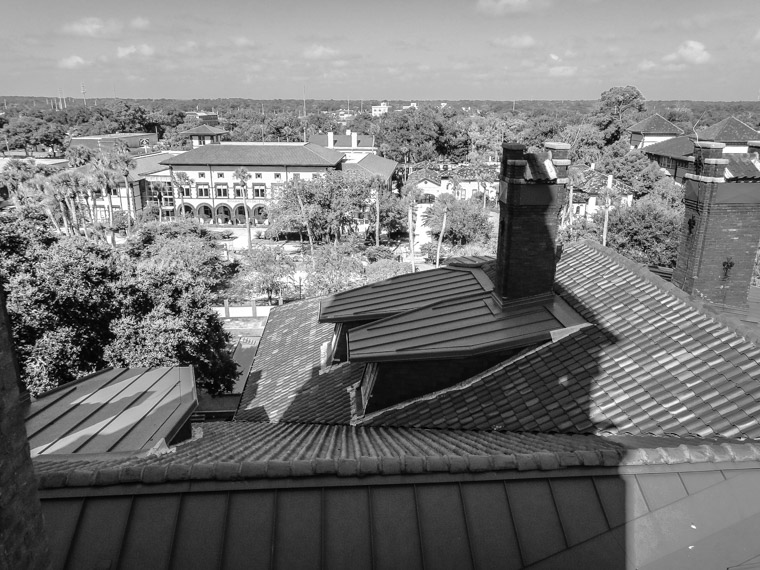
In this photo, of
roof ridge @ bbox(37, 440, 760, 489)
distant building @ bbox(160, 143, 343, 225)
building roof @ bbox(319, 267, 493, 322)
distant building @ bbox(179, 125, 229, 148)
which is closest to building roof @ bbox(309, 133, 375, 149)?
distant building @ bbox(179, 125, 229, 148)

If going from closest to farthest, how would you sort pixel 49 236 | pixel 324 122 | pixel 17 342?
pixel 17 342 < pixel 49 236 < pixel 324 122

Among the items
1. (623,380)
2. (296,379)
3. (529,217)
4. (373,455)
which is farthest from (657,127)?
(373,455)

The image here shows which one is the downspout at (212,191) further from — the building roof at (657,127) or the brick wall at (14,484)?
the building roof at (657,127)

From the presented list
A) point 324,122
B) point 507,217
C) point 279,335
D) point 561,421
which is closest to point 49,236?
point 279,335

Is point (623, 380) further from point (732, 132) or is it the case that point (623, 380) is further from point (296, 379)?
point (732, 132)

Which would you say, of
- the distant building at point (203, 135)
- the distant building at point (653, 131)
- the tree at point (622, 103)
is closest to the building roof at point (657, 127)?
the distant building at point (653, 131)

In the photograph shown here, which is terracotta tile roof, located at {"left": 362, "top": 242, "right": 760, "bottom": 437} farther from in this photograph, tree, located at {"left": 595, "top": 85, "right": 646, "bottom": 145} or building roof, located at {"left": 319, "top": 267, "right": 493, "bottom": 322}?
tree, located at {"left": 595, "top": 85, "right": 646, "bottom": 145}

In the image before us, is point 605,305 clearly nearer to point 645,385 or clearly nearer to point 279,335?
point 645,385
